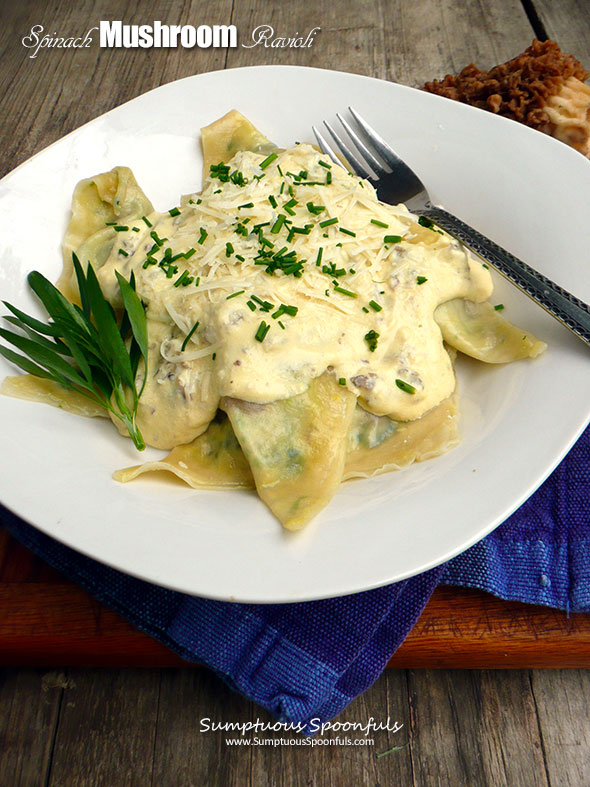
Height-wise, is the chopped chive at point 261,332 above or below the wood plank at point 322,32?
below

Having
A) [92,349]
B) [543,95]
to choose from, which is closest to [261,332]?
[92,349]

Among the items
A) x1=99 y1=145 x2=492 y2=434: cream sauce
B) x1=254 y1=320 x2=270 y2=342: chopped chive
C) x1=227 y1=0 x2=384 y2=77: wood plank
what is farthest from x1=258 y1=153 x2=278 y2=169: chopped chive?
x1=227 y1=0 x2=384 y2=77: wood plank

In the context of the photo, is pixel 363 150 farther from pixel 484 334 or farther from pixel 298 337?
pixel 298 337

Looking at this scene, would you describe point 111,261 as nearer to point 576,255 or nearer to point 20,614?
point 20,614

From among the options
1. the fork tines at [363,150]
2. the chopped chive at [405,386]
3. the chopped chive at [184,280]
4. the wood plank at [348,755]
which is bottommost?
the wood plank at [348,755]

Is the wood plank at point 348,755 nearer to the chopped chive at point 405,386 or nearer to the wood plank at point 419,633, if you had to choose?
the wood plank at point 419,633

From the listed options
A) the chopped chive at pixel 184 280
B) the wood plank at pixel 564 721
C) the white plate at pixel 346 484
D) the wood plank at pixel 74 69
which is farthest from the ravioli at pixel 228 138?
the wood plank at pixel 564 721

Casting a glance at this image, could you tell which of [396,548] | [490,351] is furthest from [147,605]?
[490,351]
